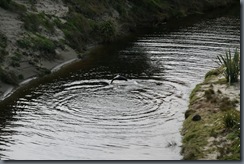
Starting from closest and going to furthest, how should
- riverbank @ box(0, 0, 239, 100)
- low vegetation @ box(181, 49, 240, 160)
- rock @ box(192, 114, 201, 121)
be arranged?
1. low vegetation @ box(181, 49, 240, 160)
2. rock @ box(192, 114, 201, 121)
3. riverbank @ box(0, 0, 239, 100)

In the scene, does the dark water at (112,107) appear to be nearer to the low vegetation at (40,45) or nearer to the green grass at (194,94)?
the green grass at (194,94)

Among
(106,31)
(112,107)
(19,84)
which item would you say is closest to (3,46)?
(19,84)

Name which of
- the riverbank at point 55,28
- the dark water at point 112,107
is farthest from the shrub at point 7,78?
the dark water at point 112,107

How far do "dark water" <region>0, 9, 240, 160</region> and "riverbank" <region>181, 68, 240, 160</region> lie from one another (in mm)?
888

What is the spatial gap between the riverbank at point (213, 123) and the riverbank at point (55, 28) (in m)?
17.0

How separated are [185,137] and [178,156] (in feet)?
8.42

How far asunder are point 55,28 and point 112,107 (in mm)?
24552

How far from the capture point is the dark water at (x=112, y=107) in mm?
29812

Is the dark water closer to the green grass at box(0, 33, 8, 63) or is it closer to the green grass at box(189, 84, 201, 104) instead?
the green grass at box(189, 84, 201, 104)

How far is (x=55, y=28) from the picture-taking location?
5866 centimetres

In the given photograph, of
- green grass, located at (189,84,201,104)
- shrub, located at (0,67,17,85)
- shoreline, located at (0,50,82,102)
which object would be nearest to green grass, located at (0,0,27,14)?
shoreline, located at (0,50,82,102)

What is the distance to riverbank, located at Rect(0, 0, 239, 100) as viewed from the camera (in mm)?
47625

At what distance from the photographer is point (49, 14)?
61.2 meters

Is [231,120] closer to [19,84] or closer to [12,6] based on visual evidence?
[19,84]
